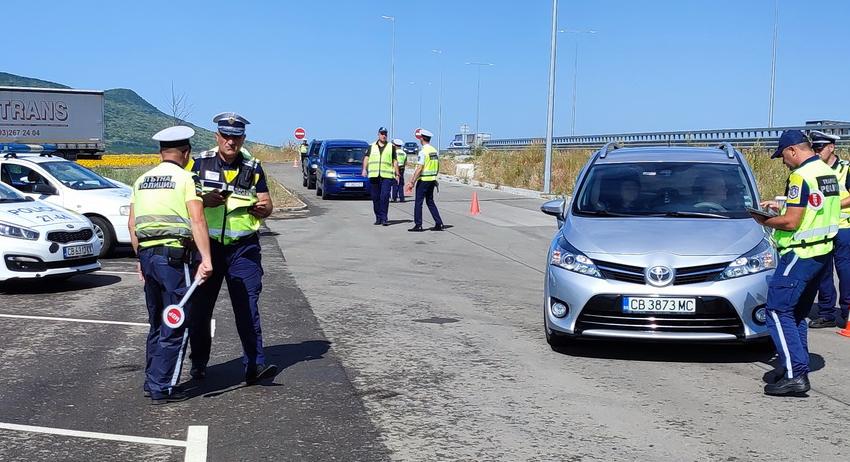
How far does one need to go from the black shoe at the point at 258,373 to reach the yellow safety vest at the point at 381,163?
12818mm

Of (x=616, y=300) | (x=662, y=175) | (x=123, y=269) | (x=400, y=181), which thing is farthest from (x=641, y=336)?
(x=400, y=181)

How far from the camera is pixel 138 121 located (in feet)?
271

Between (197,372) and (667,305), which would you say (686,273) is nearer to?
(667,305)

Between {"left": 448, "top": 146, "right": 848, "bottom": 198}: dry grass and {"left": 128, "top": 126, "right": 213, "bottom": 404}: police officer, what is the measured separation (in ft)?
67.8

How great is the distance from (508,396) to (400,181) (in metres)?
22.2

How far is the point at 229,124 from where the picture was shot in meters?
6.34

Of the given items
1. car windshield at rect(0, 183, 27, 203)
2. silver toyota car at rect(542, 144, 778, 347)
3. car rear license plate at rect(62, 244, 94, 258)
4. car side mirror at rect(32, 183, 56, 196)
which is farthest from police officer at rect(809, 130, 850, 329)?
car side mirror at rect(32, 183, 56, 196)

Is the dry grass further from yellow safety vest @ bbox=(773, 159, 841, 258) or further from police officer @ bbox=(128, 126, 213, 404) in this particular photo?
police officer @ bbox=(128, 126, 213, 404)

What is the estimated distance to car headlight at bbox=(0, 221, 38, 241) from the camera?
35.5ft

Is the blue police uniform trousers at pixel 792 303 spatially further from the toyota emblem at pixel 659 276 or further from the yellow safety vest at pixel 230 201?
the yellow safety vest at pixel 230 201

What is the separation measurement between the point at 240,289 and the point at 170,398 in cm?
85

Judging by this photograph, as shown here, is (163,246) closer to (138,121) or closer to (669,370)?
(669,370)

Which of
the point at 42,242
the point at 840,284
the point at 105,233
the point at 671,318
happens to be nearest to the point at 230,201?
the point at 671,318

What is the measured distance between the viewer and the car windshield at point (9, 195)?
11688mm
